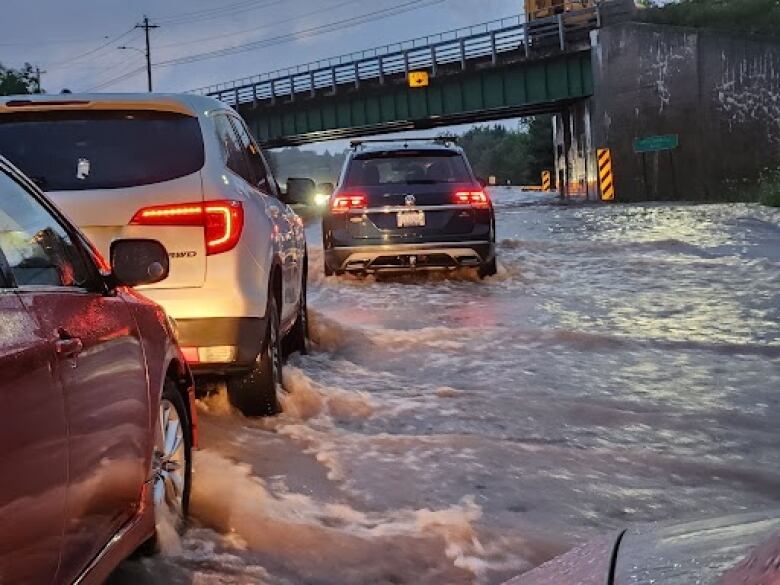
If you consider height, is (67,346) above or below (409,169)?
below

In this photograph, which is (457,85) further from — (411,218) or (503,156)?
(503,156)

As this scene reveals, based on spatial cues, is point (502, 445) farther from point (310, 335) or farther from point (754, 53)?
point (754, 53)

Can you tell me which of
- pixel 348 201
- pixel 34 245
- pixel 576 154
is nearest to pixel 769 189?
pixel 576 154

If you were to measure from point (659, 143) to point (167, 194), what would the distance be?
121 ft

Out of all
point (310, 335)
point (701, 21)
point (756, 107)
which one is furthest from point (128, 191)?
point (701, 21)

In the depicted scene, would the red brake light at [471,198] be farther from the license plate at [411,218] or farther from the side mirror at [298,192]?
the side mirror at [298,192]

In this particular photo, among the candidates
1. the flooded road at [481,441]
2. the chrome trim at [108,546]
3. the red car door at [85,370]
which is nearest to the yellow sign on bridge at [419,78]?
the flooded road at [481,441]

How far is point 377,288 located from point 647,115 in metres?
30.0

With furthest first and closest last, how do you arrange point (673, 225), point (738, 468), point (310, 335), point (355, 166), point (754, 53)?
point (754, 53) < point (673, 225) < point (355, 166) < point (310, 335) < point (738, 468)

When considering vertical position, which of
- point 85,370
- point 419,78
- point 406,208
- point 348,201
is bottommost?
point 85,370

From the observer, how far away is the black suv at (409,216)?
41.7 feet

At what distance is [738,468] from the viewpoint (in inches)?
199

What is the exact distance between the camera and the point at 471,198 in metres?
12.8

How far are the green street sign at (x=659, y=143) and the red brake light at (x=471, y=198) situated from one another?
28.8 meters
